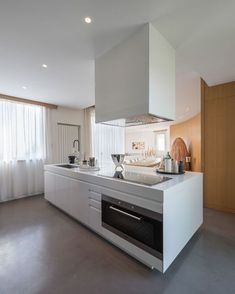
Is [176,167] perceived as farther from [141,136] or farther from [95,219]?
[141,136]

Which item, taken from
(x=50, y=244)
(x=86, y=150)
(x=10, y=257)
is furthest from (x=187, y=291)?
(x=86, y=150)

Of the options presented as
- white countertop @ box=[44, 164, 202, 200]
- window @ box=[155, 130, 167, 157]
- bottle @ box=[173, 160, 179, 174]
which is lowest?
white countertop @ box=[44, 164, 202, 200]

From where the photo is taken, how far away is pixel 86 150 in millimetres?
5617

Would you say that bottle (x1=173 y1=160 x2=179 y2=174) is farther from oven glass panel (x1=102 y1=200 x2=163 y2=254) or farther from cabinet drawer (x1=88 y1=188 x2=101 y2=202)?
cabinet drawer (x1=88 y1=188 x2=101 y2=202)

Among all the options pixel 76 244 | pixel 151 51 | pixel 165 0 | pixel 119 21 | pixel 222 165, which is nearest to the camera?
pixel 165 0

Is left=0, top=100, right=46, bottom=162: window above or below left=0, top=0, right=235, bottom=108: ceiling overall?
below

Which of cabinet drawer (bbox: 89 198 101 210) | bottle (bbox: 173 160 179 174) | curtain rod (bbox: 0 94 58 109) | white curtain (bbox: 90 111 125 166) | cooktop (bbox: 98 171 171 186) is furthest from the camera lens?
white curtain (bbox: 90 111 125 166)

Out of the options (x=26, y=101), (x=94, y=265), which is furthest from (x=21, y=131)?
(x=94, y=265)

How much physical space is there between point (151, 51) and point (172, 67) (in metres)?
0.51

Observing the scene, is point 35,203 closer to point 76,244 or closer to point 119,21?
point 76,244

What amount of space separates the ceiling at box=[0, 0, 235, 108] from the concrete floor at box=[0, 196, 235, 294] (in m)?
2.55

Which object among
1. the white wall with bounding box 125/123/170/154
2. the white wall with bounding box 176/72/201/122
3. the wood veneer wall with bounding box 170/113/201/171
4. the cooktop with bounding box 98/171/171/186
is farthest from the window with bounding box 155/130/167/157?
the cooktop with bounding box 98/171/171/186

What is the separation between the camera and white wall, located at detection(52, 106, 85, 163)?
489 cm

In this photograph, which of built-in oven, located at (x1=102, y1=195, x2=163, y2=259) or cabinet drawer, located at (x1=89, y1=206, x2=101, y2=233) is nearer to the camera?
built-in oven, located at (x1=102, y1=195, x2=163, y2=259)
